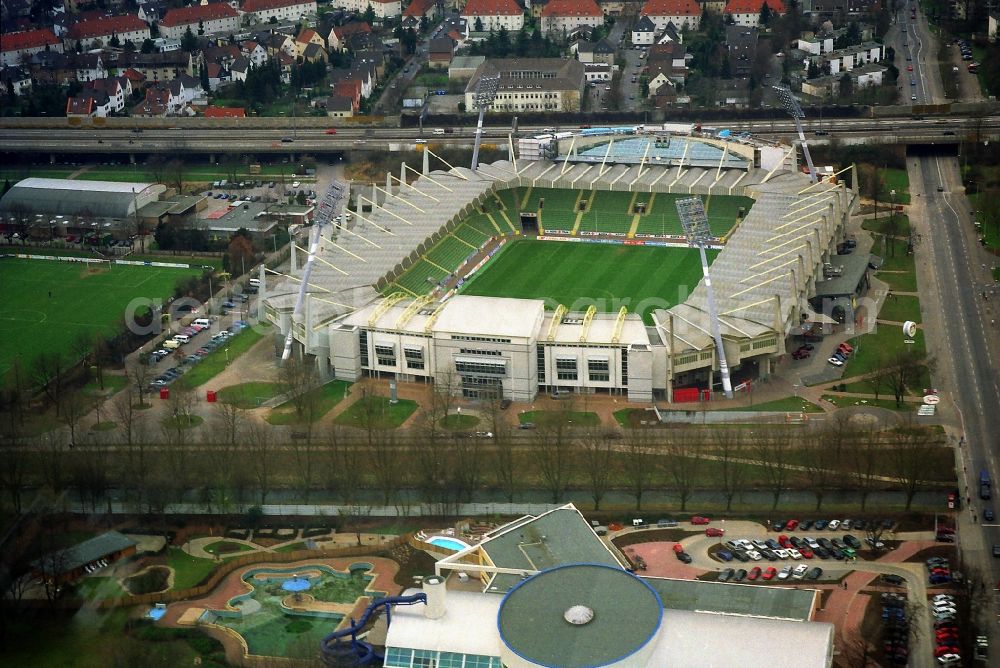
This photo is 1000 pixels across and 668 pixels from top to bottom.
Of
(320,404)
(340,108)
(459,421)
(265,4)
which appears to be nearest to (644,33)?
(340,108)

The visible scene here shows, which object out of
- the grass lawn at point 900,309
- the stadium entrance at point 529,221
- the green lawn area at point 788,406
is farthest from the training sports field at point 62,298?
the grass lawn at point 900,309

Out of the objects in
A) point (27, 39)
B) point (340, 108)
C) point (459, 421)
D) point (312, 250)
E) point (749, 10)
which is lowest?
point (459, 421)

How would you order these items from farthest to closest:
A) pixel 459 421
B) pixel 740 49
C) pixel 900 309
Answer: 1. pixel 740 49
2. pixel 900 309
3. pixel 459 421

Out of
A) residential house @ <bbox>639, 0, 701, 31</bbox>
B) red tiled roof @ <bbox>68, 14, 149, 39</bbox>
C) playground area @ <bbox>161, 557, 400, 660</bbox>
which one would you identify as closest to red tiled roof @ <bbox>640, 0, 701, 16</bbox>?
residential house @ <bbox>639, 0, 701, 31</bbox>

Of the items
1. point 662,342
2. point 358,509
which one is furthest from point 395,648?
point 662,342

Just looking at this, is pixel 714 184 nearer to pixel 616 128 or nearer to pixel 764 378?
pixel 616 128

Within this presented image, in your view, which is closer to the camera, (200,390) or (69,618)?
(69,618)

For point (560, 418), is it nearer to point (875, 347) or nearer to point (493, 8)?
point (875, 347)
